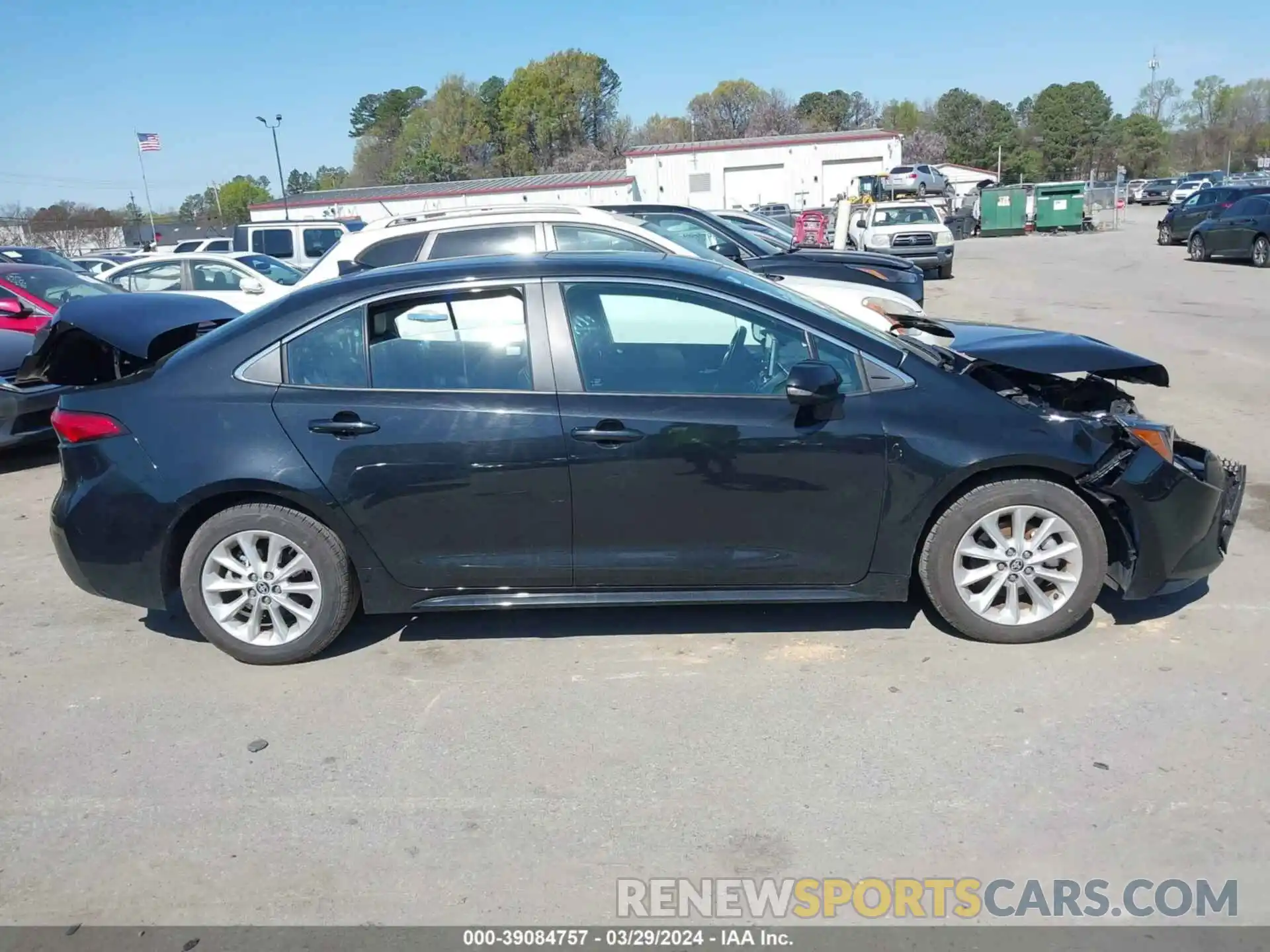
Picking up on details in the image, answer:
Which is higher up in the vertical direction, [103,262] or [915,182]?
[915,182]

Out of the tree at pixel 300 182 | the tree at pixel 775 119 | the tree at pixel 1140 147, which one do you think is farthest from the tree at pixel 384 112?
the tree at pixel 1140 147

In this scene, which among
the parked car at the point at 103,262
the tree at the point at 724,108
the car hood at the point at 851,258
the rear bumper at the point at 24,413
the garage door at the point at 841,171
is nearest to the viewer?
the rear bumper at the point at 24,413

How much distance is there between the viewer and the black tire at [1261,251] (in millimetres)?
20984

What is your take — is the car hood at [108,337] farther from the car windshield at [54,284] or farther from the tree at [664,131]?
the tree at [664,131]

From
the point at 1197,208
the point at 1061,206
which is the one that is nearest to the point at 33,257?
the point at 1197,208

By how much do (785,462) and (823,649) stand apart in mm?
856

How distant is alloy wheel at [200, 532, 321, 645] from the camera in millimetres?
4344

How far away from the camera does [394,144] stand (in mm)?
112312

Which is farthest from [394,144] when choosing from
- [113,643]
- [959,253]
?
[113,643]

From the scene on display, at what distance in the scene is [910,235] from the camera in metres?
23.3

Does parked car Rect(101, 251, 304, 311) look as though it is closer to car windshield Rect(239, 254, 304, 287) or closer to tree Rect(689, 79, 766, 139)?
car windshield Rect(239, 254, 304, 287)

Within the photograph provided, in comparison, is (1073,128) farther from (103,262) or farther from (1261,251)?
(103,262)

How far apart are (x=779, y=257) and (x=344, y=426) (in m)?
7.42

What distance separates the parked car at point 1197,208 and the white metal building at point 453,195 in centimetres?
2866
